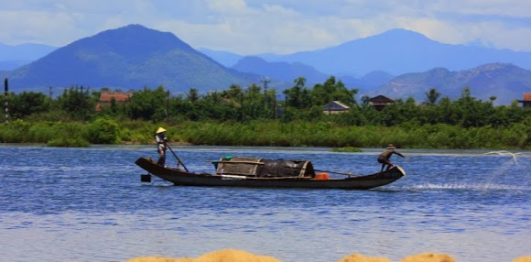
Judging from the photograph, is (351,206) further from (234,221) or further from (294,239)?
(294,239)

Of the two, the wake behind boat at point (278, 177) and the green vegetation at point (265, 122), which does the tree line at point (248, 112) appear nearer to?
the green vegetation at point (265, 122)

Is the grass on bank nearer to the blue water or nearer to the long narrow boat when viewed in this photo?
the blue water

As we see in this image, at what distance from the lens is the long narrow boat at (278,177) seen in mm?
33688

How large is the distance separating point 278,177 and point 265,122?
52.9 meters

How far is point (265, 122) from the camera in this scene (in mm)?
86875

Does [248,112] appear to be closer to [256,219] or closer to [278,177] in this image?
[278,177]

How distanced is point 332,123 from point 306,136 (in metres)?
9.54

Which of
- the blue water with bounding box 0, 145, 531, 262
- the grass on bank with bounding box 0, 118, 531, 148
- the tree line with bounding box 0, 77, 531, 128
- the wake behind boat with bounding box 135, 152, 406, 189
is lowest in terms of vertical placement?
the blue water with bounding box 0, 145, 531, 262

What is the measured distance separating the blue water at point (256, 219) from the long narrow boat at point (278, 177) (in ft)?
1.02

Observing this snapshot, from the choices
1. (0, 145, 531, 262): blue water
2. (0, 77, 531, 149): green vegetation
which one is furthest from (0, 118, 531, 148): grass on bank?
(0, 145, 531, 262): blue water

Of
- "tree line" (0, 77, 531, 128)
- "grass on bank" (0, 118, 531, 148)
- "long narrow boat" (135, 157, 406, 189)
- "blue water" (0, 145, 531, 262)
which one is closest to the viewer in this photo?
"blue water" (0, 145, 531, 262)

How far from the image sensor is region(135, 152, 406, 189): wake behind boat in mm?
33688

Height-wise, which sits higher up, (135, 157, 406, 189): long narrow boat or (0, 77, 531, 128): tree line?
(0, 77, 531, 128): tree line

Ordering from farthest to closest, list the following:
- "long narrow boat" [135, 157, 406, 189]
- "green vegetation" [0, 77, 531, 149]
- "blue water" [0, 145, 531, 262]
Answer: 1. "green vegetation" [0, 77, 531, 149]
2. "long narrow boat" [135, 157, 406, 189]
3. "blue water" [0, 145, 531, 262]
